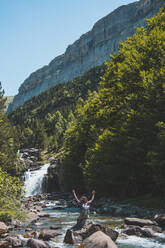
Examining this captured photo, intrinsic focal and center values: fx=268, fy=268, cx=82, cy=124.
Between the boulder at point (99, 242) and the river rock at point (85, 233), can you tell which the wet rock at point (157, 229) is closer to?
the river rock at point (85, 233)

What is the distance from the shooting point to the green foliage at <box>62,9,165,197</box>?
25.3m

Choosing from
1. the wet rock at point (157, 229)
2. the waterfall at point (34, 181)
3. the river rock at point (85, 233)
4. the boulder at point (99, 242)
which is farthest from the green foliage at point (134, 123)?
the waterfall at point (34, 181)

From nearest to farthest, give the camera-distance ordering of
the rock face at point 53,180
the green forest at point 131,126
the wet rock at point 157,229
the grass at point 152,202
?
the wet rock at point 157,229, the green forest at point 131,126, the grass at point 152,202, the rock face at point 53,180

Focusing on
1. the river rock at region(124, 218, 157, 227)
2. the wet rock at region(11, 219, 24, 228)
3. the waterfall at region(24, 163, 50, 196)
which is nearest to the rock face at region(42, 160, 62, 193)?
the waterfall at region(24, 163, 50, 196)

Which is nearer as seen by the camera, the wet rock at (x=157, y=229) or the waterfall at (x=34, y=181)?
the wet rock at (x=157, y=229)

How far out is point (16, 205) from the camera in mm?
25125

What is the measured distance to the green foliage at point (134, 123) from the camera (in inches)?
995

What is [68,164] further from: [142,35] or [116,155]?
[142,35]

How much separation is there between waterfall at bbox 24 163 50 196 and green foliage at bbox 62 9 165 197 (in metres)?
34.8

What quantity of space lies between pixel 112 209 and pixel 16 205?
1002 cm

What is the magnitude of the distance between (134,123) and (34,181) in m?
53.6

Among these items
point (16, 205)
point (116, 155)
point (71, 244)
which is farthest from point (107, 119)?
point (71, 244)

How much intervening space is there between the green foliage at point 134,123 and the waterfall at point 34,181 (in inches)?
1369

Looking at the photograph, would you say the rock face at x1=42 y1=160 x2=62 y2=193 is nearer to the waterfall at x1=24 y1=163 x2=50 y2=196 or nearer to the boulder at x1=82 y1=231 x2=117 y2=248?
the waterfall at x1=24 y1=163 x2=50 y2=196
